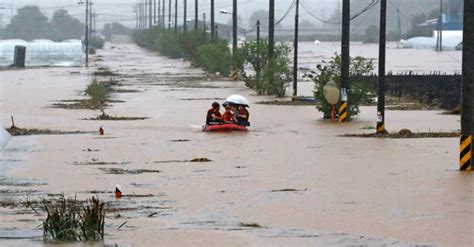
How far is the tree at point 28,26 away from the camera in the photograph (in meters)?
182

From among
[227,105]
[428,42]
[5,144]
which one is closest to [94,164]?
[5,144]

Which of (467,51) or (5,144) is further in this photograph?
(5,144)

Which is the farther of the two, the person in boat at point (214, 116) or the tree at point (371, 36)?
the tree at point (371, 36)

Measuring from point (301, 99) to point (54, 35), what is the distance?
14954cm

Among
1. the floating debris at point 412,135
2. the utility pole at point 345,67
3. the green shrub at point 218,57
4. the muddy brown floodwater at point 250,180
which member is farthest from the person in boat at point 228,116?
the green shrub at point 218,57

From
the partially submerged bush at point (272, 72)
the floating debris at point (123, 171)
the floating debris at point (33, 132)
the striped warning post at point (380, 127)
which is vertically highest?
the partially submerged bush at point (272, 72)

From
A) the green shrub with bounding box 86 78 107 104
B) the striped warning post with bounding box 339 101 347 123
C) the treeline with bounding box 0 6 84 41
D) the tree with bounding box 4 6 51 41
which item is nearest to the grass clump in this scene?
the striped warning post with bounding box 339 101 347 123

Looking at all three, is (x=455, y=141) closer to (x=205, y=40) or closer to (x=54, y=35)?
(x=205, y=40)

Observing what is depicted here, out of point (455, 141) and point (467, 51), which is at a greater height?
point (467, 51)

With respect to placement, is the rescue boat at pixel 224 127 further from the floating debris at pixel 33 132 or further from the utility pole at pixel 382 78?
the utility pole at pixel 382 78

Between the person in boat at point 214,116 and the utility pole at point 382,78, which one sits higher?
the utility pole at point 382,78

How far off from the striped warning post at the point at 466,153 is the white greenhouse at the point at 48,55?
71056mm

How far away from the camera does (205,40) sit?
9019cm

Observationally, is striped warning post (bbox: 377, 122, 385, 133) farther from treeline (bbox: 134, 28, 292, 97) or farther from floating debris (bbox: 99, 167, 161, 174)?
treeline (bbox: 134, 28, 292, 97)
